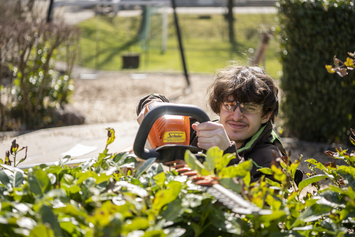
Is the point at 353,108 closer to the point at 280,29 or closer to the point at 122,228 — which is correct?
the point at 280,29

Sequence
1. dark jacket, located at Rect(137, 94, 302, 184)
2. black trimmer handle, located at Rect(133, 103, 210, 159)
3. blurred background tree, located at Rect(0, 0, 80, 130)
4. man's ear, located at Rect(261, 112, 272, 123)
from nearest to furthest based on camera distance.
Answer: black trimmer handle, located at Rect(133, 103, 210, 159), dark jacket, located at Rect(137, 94, 302, 184), man's ear, located at Rect(261, 112, 272, 123), blurred background tree, located at Rect(0, 0, 80, 130)

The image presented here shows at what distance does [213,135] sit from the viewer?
146 centimetres

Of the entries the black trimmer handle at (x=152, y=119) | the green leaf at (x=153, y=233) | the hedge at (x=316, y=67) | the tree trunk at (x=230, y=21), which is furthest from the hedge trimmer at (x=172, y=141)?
the tree trunk at (x=230, y=21)

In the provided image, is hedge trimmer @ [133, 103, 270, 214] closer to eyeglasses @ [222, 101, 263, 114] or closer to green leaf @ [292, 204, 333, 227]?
green leaf @ [292, 204, 333, 227]

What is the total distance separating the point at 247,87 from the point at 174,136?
0.55 metres

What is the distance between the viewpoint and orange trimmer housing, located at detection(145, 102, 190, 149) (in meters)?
1.90

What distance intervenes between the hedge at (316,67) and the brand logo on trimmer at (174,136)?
10.7 ft

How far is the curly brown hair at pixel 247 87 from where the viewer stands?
2.15 m

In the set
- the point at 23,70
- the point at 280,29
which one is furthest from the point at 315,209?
the point at 23,70

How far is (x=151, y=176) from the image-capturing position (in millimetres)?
1094

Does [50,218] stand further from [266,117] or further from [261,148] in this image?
[266,117]

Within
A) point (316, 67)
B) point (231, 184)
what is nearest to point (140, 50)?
point (316, 67)

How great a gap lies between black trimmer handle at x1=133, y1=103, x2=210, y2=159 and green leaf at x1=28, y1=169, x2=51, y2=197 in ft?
1.54

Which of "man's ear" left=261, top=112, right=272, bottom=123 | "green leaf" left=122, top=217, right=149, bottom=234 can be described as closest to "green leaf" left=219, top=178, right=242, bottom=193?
"green leaf" left=122, top=217, right=149, bottom=234
